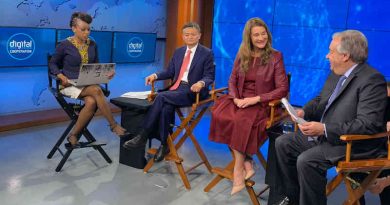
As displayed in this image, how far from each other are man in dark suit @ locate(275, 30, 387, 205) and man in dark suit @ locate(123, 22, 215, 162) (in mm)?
1272

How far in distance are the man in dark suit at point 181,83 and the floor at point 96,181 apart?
329 millimetres

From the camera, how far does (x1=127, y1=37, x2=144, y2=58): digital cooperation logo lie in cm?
659

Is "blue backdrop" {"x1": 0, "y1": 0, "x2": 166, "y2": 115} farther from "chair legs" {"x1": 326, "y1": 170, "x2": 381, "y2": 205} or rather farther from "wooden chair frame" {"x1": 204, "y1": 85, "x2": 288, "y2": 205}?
"chair legs" {"x1": 326, "y1": 170, "x2": 381, "y2": 205}

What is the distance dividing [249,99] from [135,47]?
3608 millimetres

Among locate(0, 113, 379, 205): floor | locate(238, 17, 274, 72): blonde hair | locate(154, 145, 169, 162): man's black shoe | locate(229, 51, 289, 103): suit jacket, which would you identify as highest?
locate(238, 17, 274, 72): blonde hair

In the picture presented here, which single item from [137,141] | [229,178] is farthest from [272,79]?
[137,141]

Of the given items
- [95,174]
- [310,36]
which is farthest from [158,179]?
[310,36]

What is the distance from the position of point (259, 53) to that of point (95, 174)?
1.80 metres

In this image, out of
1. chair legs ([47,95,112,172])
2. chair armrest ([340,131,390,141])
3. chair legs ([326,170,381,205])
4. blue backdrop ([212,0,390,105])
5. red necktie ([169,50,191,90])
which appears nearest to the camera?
chair armrest ([340,131,390,141])

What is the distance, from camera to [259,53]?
3.60m

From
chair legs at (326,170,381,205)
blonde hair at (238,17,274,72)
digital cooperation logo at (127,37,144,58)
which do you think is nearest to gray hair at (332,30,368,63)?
chair legs at (326,170,381,205)

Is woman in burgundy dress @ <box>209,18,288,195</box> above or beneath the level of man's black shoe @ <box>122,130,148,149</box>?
above

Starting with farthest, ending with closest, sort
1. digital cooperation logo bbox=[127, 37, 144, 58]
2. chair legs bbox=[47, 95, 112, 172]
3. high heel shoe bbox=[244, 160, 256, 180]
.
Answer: digital cooperation logo bbox=[127, 37, 144, 58] → chair legs bbox=[47, 95, 112, 172] → high heel shoe bbox=[244, 160, 256, 180]

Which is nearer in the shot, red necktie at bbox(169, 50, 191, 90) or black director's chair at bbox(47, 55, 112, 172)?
black director's chair at bbox(47, 55, 112, 172)
